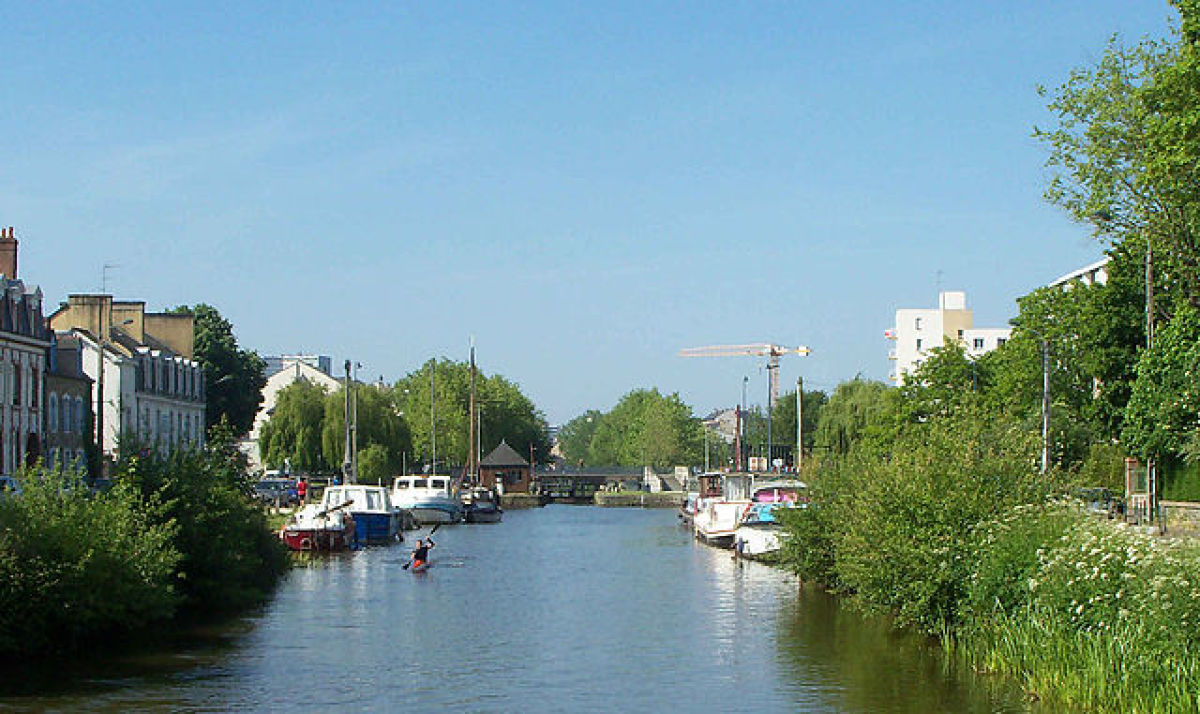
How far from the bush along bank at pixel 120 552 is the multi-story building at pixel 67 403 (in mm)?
37564

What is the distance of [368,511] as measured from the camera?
199 feet

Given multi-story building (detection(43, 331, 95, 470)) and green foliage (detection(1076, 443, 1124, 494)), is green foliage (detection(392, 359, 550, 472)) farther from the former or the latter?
green foliage (detection(1076, 443, 1124, 494))

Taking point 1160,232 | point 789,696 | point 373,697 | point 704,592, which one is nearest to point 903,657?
point 789,696

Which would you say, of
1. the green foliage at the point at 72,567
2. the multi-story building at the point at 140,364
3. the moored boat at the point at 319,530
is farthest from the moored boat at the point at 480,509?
the green foliage at the point at 72,567

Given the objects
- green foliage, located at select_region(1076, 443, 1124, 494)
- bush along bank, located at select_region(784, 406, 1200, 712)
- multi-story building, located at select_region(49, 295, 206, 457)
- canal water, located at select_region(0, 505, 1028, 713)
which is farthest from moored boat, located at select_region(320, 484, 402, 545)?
green foliage, located at select_region(1076, 443, 1124, 494)

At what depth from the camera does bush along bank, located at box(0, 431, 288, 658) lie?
81.3 ft

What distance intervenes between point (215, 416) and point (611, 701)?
286ft

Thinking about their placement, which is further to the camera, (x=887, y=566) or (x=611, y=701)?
(x=887, y=566)

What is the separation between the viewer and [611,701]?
23.8m

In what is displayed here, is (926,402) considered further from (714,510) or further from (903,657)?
(903,657)

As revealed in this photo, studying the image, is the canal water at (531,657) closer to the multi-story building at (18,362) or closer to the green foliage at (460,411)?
the multi-story building at (18,362)

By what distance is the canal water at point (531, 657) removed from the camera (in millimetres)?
23375

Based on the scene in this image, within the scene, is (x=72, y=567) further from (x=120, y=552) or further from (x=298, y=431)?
(x=298, y=431)

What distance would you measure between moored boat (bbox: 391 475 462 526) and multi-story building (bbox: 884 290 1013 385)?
88.8 meters
